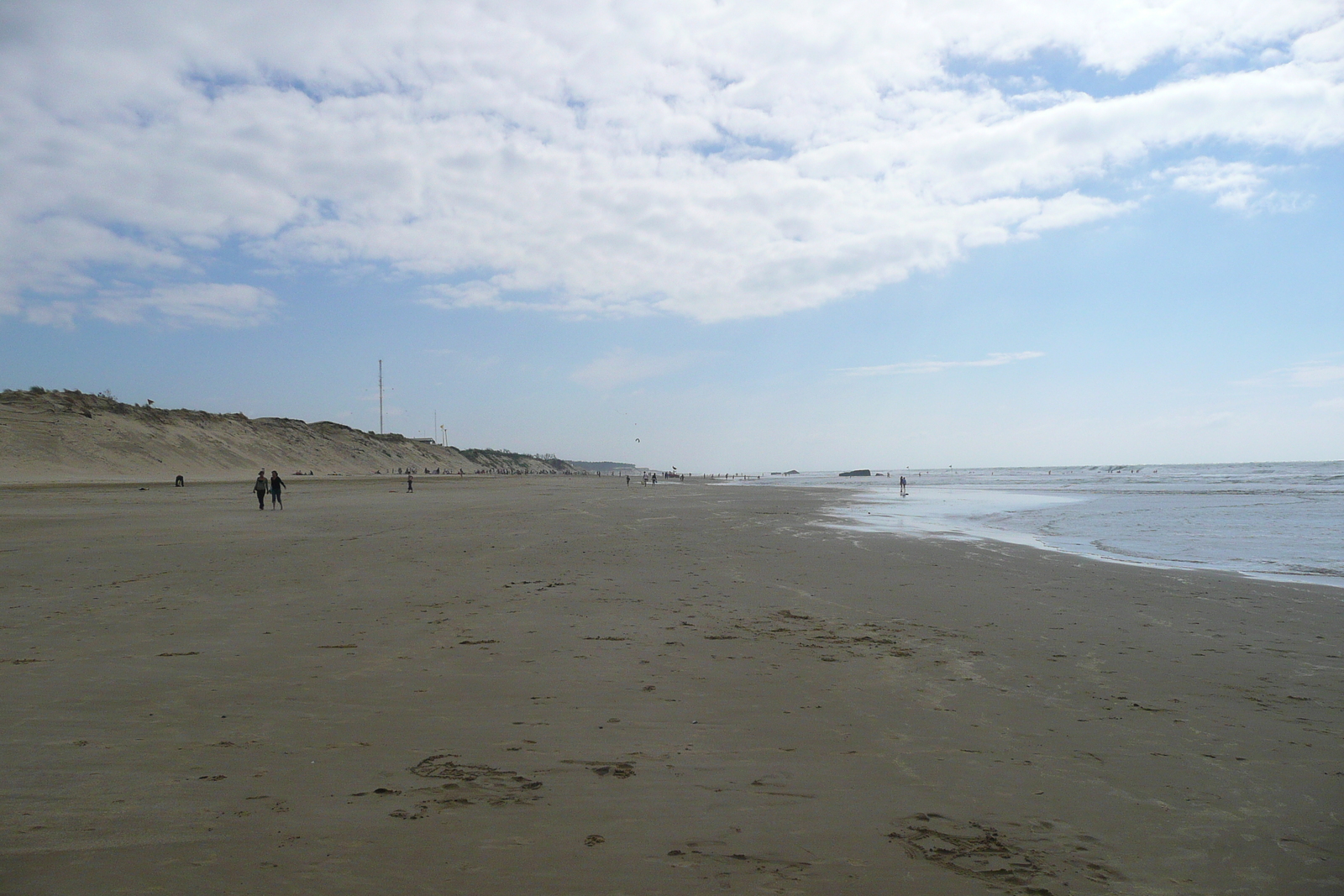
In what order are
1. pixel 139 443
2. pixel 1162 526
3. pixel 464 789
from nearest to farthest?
pixel 464 789 → pixel 1162 526 → pixel 139 443

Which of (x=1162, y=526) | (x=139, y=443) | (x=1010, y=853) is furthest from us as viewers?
(x=139, y=443)

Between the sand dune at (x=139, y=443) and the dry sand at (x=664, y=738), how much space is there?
167 feet

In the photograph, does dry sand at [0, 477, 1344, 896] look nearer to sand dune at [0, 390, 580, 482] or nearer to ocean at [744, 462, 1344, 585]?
ocean at [744, 462, 1344, 585]

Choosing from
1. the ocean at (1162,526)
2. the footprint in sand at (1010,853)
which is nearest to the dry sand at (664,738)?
the footprint in sand at (1010,853)

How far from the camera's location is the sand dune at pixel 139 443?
4919cm

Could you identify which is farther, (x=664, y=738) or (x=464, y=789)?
(x=664, y=738)

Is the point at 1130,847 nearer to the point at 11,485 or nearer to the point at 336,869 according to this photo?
the point at 336,869

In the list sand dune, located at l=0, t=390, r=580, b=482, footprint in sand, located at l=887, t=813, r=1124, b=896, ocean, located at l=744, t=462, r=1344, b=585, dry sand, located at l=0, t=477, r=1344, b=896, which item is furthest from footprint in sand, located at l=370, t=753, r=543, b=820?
sand dune, located at l=0, t=390, r=580, b=482

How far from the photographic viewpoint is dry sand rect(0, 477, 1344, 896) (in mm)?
3334

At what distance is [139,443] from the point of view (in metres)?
57.2

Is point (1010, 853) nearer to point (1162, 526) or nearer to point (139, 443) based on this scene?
point (1162, 526)

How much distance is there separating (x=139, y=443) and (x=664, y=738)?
68287mm

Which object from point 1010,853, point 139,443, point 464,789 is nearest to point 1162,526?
point 1010,853

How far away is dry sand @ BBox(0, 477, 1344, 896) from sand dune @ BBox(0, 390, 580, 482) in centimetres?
5087
